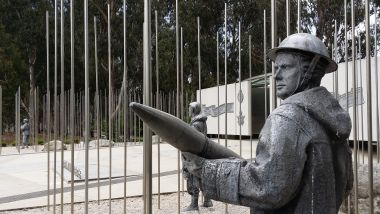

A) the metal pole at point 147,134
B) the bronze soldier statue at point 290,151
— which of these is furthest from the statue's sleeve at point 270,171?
the metal pole at point 147,134

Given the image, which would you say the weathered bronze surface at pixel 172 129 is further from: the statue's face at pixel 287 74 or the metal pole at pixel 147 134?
the metal pole at pixel 147 134

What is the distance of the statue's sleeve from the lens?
5.89ft

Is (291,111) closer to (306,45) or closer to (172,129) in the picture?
(306,45)

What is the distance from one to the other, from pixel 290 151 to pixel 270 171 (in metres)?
0.11

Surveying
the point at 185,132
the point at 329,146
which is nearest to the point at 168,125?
the point at 185,132

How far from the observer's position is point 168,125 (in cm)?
186

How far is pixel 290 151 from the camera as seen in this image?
1798mm

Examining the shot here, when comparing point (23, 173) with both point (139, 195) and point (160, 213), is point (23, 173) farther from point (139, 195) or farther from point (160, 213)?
point (160, 213)

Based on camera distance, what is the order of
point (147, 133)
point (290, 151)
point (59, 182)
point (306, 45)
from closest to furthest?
point (290, 151) → point (306, 45) → point (147, 133) → point (59, 182)

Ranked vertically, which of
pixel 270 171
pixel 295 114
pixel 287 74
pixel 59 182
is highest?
pixel 287 74

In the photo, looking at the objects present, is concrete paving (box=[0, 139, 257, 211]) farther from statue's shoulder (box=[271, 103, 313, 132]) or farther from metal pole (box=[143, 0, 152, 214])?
statue's shoulder (box=[271, 103, 313, 132])

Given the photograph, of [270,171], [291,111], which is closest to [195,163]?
[270,171]

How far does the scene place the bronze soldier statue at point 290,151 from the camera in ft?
5.95

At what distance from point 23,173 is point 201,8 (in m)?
19.3
